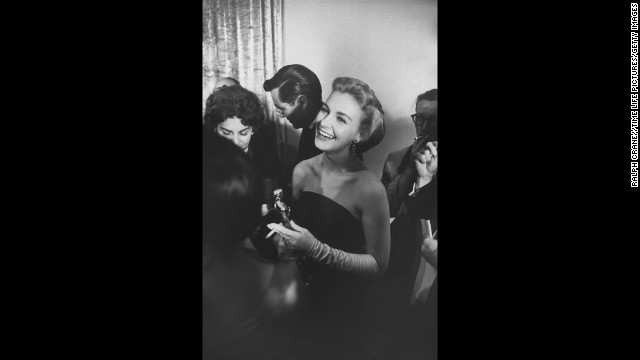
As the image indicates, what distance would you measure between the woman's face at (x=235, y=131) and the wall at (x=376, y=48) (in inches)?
10.1

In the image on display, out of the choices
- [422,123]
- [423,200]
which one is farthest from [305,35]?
[423,200]

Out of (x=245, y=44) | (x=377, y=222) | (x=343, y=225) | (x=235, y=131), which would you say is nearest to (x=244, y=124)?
(x=235, y=131)

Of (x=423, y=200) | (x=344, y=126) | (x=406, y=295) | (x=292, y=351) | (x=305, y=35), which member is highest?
(x=305, y=35)

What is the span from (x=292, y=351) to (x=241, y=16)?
1.95 m

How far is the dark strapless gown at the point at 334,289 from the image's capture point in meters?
3.44

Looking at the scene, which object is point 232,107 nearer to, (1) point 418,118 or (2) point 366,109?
(2) point 366,109

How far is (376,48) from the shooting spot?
3.56 m

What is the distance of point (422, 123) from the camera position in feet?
11.8

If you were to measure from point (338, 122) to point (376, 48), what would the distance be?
501mm

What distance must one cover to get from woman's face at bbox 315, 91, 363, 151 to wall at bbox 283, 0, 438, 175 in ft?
0.27

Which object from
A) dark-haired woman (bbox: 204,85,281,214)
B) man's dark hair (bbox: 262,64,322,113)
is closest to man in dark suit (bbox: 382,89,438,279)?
man's dark hair (bbox: 262,64,322,113)

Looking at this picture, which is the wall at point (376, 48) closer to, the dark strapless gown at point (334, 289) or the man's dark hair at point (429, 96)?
the man's dark hair at point (429, 96)

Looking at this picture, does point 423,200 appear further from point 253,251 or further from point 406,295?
point 253,251

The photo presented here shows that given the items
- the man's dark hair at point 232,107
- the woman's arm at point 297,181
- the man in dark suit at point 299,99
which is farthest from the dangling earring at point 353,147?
the man's dark hair at point 232,107
